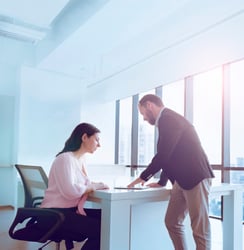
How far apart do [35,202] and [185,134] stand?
54.4 inches

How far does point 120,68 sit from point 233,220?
3.73 m

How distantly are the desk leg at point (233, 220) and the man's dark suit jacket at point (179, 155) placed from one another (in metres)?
0.55

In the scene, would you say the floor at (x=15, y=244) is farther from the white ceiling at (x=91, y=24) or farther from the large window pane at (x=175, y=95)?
the large window pane at (x=175, y=95)

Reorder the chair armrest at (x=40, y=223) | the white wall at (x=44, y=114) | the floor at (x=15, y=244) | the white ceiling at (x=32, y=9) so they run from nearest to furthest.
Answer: the chair armrest at (x=40, y=223)
the floor at (x=15, y=244)
the white ceiling at (x=32, y=9)
the white wall at (x=44, y=114)

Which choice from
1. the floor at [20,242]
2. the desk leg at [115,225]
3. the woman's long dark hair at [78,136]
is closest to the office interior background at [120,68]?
the floor at [20,242]

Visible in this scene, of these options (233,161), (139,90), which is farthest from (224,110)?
(139,90)

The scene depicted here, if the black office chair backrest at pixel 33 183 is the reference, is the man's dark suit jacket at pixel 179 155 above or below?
above

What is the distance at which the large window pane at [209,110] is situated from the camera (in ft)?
15.4

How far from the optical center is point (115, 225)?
65.3 inches

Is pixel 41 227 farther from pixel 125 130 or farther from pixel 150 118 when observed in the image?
pixel 125 130

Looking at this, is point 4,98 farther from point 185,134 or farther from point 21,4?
point 185,134

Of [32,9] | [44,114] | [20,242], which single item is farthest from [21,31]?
[20,242]

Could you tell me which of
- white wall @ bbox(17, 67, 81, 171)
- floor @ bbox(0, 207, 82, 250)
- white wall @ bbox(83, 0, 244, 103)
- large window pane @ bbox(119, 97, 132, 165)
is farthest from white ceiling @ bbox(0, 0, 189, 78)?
floor @ bbox(0, 207, 82, 250)

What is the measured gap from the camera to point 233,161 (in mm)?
4426
